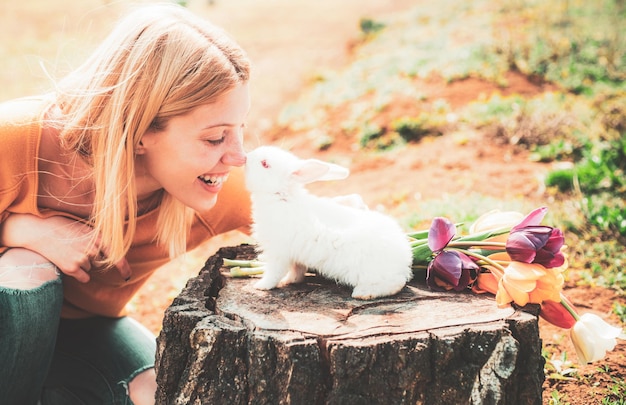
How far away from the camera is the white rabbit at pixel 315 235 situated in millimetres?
2166

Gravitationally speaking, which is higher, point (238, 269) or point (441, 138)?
point (238, 269)

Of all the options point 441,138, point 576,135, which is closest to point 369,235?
point 576,135

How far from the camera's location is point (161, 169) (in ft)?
8.39

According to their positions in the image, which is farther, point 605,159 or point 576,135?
point 576,135

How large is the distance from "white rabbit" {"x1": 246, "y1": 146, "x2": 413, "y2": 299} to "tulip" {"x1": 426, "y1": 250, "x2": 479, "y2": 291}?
106mm

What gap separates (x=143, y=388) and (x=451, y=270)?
5.37 feet

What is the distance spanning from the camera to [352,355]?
184 cm

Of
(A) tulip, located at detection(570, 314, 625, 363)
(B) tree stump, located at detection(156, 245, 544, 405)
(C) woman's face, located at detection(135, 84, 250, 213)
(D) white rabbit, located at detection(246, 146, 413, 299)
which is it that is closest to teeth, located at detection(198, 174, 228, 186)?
(C) woman's face, located at detection(135, 84, 250, 213)

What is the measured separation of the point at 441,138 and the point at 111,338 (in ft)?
16.4

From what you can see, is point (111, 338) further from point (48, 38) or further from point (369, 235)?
point (48, 38)

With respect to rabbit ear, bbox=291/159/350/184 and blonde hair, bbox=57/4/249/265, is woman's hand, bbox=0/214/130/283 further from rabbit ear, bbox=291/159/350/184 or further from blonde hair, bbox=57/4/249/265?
rabbit ear, bbox=291/159/350/184

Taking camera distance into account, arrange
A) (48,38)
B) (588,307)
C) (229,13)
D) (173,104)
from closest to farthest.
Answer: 1. (173,104)
2. (588,307)
3. (48,38)
4. (229,13)

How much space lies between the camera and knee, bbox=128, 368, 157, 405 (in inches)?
109

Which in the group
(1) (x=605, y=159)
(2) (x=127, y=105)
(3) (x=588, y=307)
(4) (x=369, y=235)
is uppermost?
(2) (x=127, y=105)
